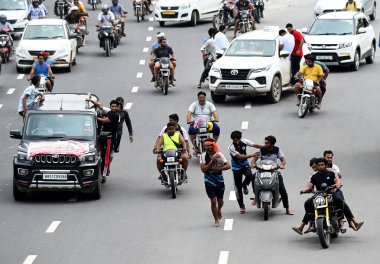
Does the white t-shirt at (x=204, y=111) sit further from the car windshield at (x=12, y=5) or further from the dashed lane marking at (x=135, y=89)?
the car windshield at (x=12, y=5)

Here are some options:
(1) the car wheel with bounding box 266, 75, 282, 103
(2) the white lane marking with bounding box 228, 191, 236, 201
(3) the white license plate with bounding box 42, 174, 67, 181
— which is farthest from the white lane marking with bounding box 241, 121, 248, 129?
(3) the white license plate with bounding box 42, 174, 67, 181

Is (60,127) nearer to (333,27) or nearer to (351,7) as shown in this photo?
(333,27)

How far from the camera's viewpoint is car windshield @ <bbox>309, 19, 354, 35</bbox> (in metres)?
45.0

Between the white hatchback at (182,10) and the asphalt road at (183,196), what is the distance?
7.61m

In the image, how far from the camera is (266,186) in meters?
25.5

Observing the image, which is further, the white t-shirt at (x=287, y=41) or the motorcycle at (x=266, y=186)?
the white t-shirt at (x=287, y=41)

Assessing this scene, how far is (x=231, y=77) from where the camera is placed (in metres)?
38.4

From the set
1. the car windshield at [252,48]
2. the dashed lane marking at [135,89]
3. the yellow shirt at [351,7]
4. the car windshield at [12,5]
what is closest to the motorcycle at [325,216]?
the car windshield at [252,48]

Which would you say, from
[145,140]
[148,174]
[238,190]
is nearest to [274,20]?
[145,140]

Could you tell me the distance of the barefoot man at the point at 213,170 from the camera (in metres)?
24.9

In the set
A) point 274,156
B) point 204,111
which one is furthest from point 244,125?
point 274,156

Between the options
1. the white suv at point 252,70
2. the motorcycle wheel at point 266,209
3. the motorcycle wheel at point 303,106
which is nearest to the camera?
the motorcycle wheel at point 266,209

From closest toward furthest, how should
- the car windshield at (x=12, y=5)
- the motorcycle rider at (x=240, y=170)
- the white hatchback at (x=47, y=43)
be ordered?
the motorcycle rider at (x=240, y=170)
the white hatchback at (x=47, y=43)
the car windshield at (x=12, y=5)

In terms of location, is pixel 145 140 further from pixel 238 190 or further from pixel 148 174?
pixel 238 190
